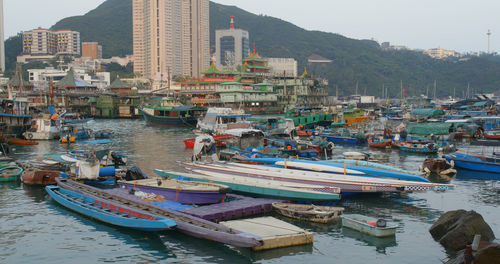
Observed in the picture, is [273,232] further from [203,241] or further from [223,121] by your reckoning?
[223,121]

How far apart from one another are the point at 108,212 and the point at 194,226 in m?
4.83

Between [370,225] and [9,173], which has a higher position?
[9,173]

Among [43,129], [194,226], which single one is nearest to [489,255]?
[194,226]

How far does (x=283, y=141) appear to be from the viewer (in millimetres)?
47750

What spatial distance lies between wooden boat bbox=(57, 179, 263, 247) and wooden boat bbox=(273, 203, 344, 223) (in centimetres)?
461

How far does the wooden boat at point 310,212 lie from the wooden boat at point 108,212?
230 inches

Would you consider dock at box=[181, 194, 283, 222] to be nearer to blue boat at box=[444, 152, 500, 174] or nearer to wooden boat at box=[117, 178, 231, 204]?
wooden boat at box=[117, 178, 231, 204]

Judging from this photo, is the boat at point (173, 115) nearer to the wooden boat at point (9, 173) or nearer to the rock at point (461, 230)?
the wooden boat at point (9, 173)

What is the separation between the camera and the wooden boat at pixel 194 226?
18.1 m

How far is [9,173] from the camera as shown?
3183 cm

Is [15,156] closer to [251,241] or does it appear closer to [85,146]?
[85,146]

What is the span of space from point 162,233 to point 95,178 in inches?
441

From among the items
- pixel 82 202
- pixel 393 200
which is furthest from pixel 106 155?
pixel 393 200

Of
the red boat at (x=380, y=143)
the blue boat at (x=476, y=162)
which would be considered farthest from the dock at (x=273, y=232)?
the red boat at (x=380, y=143)
